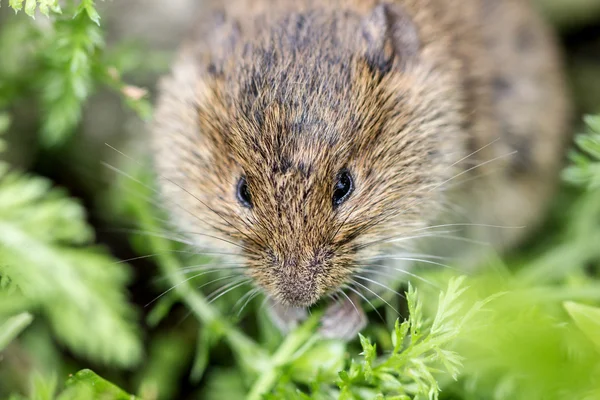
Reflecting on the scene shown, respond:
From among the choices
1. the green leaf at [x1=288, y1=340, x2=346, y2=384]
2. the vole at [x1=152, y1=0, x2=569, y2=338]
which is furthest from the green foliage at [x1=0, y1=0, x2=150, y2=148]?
the green leaf at [x1=288, y1=340, x2=346, y2=384]

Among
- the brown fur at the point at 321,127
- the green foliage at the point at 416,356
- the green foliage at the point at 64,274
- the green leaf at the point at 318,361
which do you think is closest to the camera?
the green foliage at the point at 416,356

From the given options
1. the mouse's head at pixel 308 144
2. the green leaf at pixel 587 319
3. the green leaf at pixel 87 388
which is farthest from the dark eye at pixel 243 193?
the green leaf at pixel 587 319

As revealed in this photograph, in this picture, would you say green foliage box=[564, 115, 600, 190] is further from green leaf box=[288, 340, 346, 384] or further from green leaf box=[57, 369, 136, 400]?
green leaf box=[57, 369, 136, 400]

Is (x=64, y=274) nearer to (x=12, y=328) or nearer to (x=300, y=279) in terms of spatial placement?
(x=12, y=328)

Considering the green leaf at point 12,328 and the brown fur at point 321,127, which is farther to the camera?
the brown fur at point 321,127

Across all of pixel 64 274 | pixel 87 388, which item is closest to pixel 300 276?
pixel 87 388

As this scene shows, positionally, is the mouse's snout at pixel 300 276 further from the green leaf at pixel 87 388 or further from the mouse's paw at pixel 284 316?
the green leaf at pixel 87 388

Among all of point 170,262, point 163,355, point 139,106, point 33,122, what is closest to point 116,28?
point 33,122
